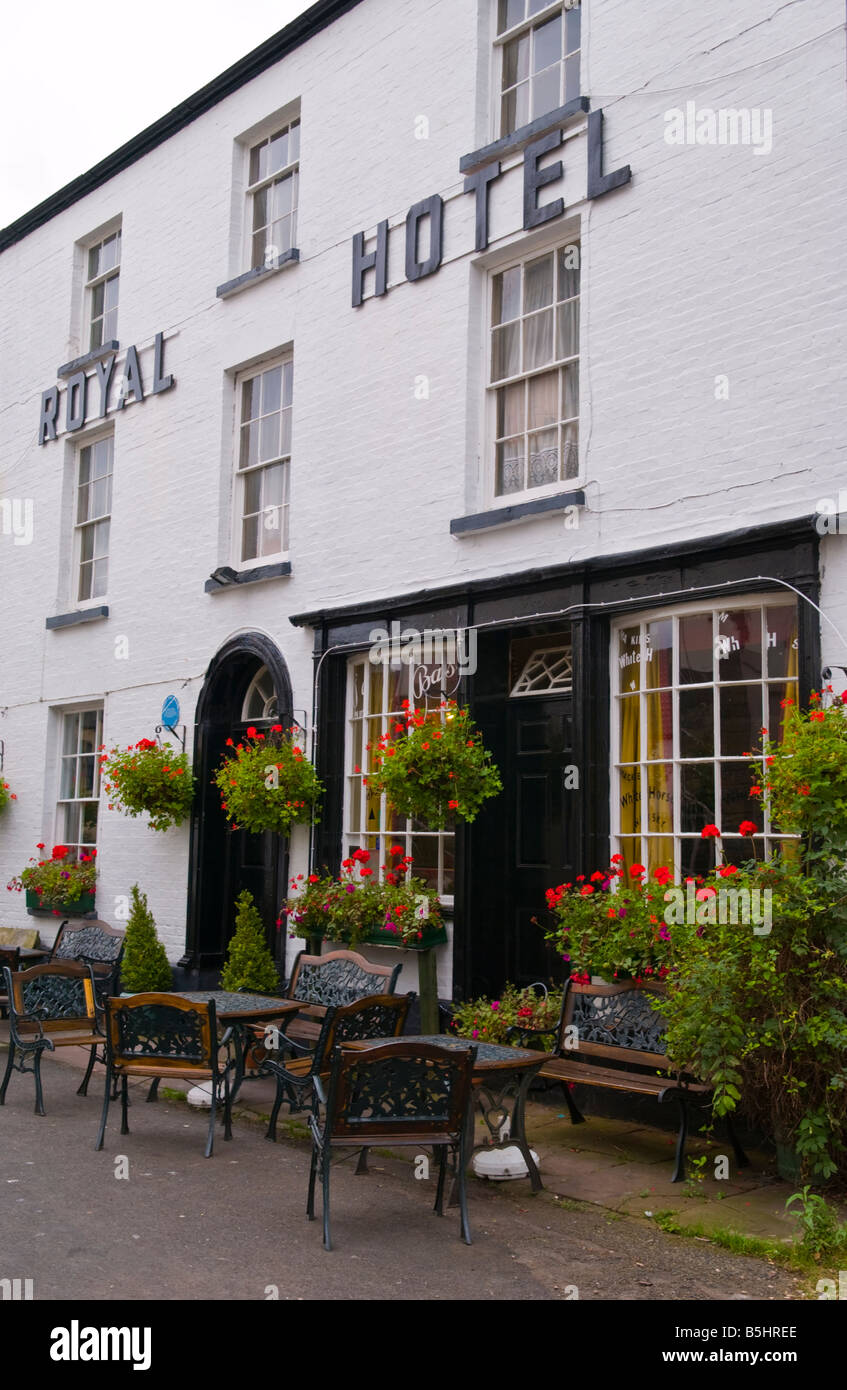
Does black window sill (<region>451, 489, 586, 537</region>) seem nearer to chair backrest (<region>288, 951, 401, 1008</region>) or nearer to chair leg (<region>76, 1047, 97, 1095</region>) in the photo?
chair backrest (<region>288, 951, 401, 1008</region>)

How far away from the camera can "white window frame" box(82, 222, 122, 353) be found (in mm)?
14219

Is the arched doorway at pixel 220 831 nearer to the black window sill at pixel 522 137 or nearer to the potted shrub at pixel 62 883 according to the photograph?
the potted shrub at pixel 62 883

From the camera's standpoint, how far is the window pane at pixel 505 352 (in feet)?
30.8

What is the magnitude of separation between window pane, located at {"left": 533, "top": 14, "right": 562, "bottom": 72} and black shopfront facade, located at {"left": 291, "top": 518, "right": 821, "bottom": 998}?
4070 millimetres

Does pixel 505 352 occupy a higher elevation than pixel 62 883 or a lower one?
higher

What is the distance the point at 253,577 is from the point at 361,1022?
528 centimetres

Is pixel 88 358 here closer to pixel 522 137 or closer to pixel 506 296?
pixel 506 296

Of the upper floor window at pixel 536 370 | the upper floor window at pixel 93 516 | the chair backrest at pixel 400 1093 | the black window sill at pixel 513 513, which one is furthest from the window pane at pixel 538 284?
the upper floor window at pixel 93 516

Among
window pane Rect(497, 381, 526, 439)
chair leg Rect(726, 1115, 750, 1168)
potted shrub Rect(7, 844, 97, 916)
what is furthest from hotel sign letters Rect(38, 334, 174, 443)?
chair leg Rect(726, 1115, 750, 1168)

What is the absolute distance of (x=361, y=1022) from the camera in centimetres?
702

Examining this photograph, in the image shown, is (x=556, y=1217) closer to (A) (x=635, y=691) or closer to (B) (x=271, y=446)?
(A) (x=635, y=691)

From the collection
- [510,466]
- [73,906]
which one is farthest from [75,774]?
[510,466]

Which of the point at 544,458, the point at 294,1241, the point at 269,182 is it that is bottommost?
the point at 294,1241

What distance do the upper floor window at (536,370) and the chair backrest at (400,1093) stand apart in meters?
4.70
